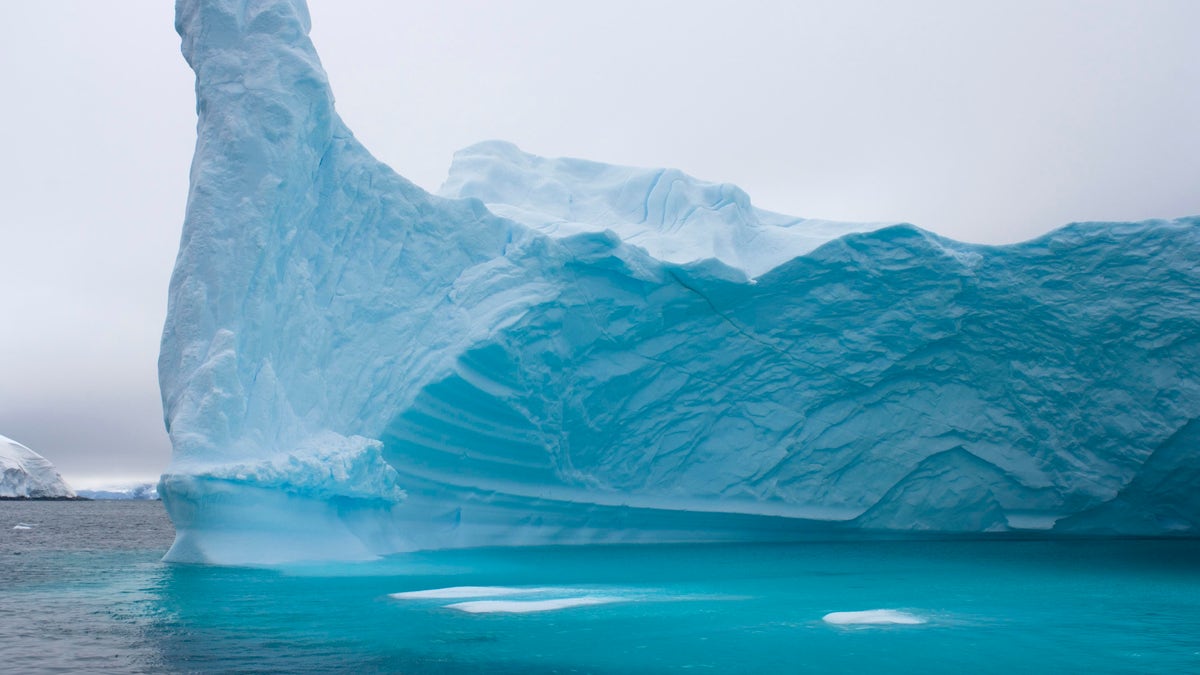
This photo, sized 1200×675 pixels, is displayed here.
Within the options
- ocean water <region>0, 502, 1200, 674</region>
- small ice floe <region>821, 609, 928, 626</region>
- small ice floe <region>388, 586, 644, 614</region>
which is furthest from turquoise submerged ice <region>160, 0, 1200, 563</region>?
small ice floe <region>821, 609, 928, 626</region>

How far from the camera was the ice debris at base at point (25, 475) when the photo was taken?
49.1 meters

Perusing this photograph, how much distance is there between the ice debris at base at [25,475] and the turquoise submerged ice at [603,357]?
43.4 m

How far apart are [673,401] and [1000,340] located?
5030 millimetres

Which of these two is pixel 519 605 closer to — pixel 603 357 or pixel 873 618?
pixel 873 618

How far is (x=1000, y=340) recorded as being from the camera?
1488cm

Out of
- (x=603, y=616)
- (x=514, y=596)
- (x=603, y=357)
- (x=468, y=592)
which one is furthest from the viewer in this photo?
(x=603, y=357)

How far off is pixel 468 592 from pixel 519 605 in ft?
2.87

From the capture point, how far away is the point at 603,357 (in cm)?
1449

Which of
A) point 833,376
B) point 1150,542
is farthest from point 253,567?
point 1150,542

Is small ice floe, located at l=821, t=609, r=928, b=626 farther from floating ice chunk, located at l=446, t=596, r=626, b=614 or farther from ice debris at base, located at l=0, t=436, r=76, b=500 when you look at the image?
ice debris at base, located at l=0, t=436, r=76, b=500

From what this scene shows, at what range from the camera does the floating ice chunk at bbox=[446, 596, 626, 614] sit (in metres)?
7.88

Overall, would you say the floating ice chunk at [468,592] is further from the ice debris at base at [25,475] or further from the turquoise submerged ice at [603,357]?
the ice debris at base at [25,475]

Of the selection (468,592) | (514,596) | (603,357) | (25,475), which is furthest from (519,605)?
(25,475)

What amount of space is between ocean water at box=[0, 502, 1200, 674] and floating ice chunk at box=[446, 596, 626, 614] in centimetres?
4
